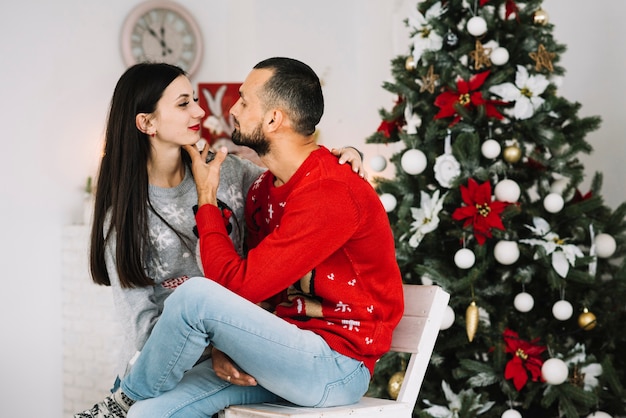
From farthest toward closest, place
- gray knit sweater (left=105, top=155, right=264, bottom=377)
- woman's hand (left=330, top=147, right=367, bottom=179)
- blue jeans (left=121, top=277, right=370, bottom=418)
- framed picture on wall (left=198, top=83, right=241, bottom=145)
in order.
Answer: framed picture on wall (left=198, top=83, right=241, bottom=145)
gray knit sweater (left=105, top=155, right=264, bottom=377)
woman's hand (left=330, top=147, right=367, bottom=179)
blue jeans (left=121, top=277, right=370, bottom=418)

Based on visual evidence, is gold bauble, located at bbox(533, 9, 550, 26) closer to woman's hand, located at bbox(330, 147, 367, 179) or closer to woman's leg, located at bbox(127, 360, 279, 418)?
woman's hand, located at bbox(330, 147, 367, 179)

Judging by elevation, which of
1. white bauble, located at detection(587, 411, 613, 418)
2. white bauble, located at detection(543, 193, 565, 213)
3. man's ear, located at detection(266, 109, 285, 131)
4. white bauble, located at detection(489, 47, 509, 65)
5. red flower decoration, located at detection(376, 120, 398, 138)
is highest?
white bauble, located at detection(489, 47, 509, 65)

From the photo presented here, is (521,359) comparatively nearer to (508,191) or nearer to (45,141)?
(508,191)

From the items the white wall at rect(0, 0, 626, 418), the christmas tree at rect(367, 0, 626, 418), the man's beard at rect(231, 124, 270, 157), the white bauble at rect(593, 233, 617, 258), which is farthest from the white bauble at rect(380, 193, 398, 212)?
the white wall at rect(0, 0, 626, 418)

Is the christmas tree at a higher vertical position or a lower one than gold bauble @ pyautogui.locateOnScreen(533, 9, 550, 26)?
lower

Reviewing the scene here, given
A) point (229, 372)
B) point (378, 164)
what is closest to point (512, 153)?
point (378, 164)

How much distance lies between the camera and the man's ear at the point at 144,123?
6.56 ft

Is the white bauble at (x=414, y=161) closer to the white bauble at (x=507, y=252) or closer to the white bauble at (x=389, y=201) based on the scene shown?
the white bauble at (x=389, y=201)

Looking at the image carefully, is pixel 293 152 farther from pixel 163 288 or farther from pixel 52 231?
pixel 52 231

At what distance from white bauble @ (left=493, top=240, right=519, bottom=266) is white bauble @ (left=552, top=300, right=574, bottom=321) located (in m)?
0.20

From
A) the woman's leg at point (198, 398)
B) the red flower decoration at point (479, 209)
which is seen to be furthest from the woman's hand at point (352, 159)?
the red flower decoration at point (479, 209)

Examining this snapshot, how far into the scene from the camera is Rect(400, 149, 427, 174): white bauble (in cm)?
275

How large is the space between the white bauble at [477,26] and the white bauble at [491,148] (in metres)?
0.36

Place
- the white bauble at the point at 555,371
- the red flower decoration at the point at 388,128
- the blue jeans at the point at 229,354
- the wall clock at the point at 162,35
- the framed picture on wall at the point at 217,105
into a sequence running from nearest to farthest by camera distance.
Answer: the blue jeans at the point at 229,354
the white bauble at the point at 555,371
the red flower decoration at the point at 388,128
the wall clock at the point at 162,35
the framed picture on wall at the point at 217,105
